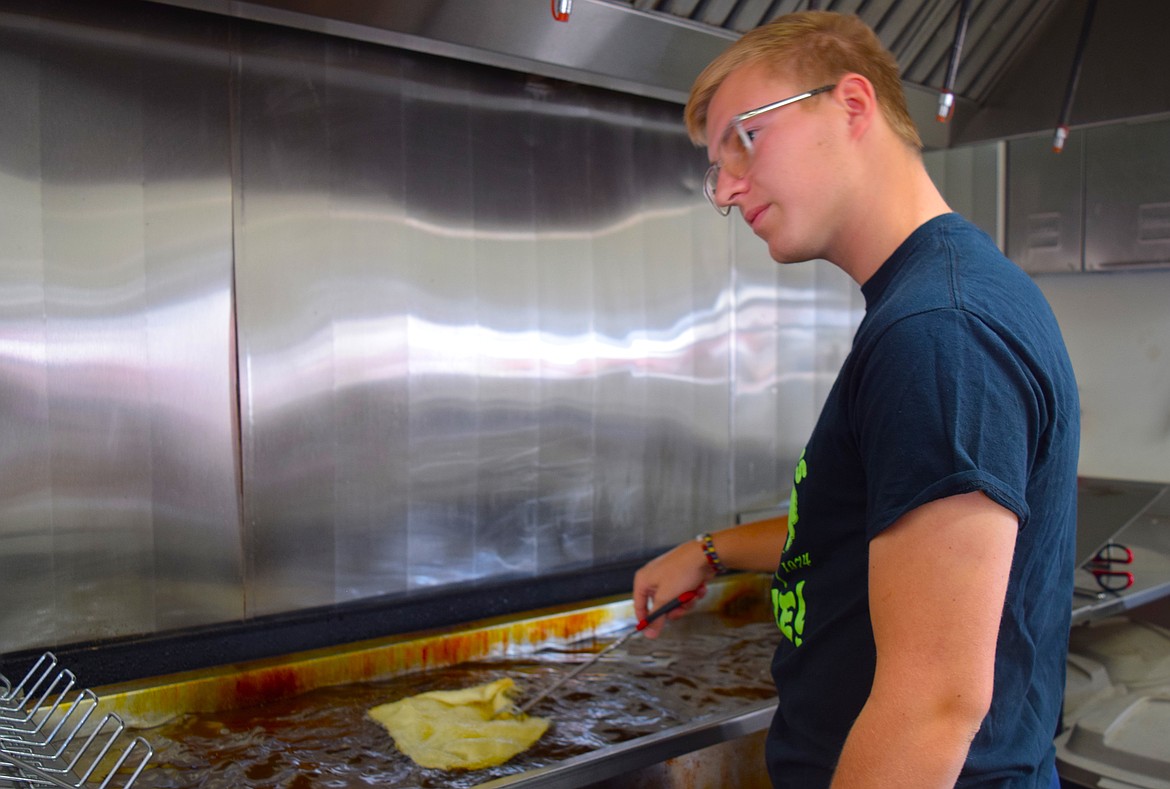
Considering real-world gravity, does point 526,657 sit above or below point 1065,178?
below

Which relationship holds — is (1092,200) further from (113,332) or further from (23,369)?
(23,369)

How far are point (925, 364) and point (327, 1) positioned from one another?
1227mm

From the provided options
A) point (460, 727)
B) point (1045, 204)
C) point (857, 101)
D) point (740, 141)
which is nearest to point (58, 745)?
point (460, 727)

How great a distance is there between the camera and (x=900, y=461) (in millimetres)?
722

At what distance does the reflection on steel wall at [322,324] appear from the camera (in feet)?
5.69

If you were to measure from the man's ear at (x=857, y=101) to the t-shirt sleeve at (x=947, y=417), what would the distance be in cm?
24

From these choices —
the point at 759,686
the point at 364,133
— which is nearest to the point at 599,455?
the point at 759,686

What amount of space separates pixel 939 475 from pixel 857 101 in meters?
0.39

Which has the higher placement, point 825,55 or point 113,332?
point 825,55

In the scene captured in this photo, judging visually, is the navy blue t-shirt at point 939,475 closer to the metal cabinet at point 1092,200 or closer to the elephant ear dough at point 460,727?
the elephant ear dough at point 460,727

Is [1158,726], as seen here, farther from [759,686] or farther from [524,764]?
[524,764]

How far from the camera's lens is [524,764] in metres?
1.50

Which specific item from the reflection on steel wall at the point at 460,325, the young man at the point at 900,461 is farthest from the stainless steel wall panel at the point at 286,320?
the young man at the point at 900,461

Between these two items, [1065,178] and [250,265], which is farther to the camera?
[1065,178]
